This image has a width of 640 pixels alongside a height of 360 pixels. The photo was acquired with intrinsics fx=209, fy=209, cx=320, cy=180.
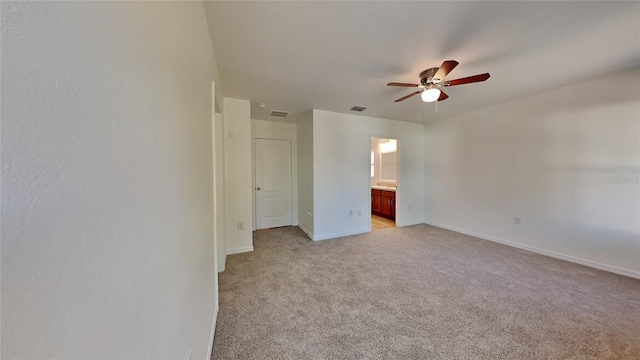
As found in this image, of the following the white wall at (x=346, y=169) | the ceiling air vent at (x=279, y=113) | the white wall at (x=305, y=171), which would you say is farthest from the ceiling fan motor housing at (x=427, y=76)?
the ceiling air vent at (x=279, y=113)

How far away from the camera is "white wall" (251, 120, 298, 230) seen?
4242 mm

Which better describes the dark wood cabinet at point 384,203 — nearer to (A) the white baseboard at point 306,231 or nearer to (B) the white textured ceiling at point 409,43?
(A) the white baseboard at point 306,231

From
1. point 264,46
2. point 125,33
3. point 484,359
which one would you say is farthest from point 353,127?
point 125,33

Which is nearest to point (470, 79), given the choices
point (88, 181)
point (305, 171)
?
point (88, 181)

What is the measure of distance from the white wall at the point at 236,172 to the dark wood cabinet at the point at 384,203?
11.0 ft

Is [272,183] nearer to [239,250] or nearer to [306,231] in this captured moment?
[306,231]

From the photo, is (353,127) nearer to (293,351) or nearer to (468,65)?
(468,65)

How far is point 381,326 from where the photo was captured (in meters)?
1.68

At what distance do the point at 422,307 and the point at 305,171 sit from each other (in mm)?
2784

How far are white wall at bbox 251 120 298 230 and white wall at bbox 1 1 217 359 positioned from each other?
11.7 ft

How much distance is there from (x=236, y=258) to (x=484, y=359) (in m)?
2.75

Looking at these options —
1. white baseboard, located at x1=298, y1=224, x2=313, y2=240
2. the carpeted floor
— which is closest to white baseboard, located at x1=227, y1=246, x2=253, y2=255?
the carpeted floor

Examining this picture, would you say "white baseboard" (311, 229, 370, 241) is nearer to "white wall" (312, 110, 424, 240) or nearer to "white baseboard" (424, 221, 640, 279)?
"white wall" (312, 110, 424, 240)

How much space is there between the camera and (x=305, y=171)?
13.2 ft
